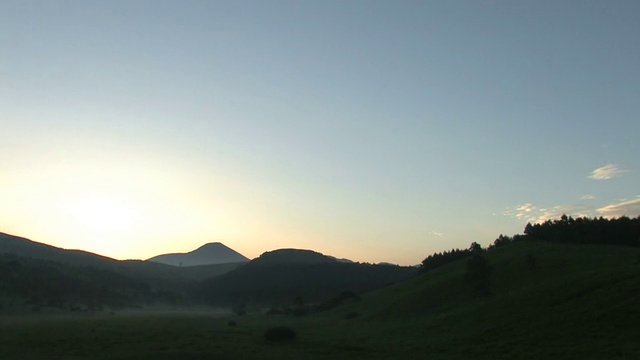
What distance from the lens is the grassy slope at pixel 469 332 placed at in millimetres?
36281

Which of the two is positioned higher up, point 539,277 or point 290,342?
point 539,277

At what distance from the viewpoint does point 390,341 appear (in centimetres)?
Result: 4522

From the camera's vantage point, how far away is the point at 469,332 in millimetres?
43000

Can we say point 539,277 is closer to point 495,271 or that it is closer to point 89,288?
point 495,271

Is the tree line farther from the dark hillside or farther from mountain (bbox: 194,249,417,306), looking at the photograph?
mountain (bbox: 194,249,417,306)

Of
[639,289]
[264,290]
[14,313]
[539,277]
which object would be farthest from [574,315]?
A: [264,290]

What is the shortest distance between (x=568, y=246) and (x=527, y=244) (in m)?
9.27

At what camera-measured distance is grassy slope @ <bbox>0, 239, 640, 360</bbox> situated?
3628cm

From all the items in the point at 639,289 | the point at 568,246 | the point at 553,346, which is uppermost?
the point at 568,246

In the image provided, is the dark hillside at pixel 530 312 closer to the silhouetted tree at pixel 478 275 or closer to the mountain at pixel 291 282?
the silhouetted tree at pixel 478 275

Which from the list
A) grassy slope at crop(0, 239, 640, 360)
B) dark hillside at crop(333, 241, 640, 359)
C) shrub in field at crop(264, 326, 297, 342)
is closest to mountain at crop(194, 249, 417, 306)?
dark hillside at crop(333, 241, 640, 359)

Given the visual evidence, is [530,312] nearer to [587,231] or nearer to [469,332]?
[469,332]

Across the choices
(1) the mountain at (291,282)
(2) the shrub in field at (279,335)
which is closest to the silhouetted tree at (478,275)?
(2) the shrub in field at (279,335)

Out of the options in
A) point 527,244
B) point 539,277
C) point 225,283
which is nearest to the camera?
point 539,277
